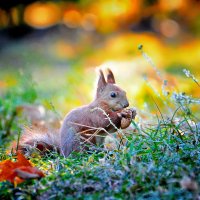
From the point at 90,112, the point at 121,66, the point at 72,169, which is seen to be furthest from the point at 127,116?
the point at 121,66

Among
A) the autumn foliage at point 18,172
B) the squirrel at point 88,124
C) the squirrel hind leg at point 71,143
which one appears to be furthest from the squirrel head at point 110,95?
the autumn foliage at point 18,172

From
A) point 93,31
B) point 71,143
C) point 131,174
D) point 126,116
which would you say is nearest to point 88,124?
point 71,143

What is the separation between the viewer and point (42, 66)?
13383 mm

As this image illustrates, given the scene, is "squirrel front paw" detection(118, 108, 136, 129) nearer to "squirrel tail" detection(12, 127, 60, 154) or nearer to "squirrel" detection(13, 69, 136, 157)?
"squirrel" detection(13, 69, 136, 157)

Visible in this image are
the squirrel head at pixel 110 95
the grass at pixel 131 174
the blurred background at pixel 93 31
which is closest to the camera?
the grass at pixel 131 174

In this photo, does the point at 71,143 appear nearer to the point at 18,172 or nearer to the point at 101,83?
the point at 101,83

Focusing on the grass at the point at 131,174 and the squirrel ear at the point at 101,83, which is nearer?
the grass at the point at 131,174

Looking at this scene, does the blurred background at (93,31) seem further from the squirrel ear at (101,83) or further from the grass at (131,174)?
the grass at (131,174)

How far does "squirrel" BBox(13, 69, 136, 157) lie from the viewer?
4.08 m

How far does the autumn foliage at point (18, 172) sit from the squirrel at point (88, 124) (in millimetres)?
817

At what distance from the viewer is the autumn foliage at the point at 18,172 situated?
2.97 m

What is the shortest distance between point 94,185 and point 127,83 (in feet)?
20.9

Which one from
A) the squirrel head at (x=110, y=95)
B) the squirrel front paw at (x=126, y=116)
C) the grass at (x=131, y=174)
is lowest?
the grass at (x=131, y=174)

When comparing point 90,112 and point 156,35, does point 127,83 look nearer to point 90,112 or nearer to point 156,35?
point 90,112
